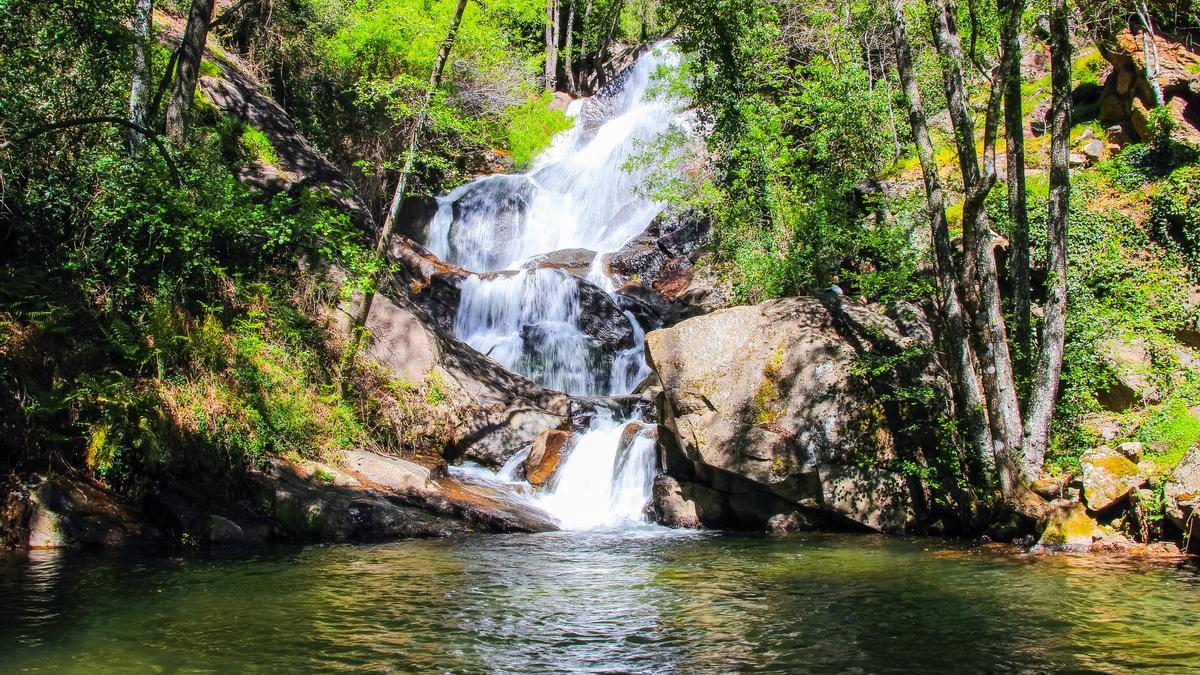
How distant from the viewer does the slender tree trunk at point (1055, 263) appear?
10.3 metres

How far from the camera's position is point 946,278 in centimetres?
1084

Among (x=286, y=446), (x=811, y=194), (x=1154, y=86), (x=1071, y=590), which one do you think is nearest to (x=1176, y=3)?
(x=1154, y=86)

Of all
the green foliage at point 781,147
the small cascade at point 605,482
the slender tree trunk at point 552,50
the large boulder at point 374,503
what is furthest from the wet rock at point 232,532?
the slender tree trunk at point 552,50

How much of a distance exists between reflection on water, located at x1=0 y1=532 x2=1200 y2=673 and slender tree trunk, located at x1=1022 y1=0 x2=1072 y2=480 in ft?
6.54

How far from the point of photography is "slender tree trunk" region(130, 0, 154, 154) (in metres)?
12.3

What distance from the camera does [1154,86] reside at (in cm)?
1520

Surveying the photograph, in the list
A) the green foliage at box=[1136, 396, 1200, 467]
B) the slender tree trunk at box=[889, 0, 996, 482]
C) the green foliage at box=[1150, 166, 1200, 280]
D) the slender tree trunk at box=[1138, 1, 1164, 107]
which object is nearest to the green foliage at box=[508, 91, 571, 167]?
the slender tree trunk at box=[889, 0, 996, 482]

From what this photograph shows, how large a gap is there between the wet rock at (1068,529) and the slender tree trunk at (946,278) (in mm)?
1104

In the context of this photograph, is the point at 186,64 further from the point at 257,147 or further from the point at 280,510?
the point at 280,510

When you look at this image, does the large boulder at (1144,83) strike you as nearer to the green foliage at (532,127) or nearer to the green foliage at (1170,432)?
the green foliage at (1170,432)

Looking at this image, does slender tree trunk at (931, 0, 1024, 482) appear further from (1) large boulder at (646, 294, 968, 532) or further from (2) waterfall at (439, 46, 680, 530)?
(2) waterfall at (439, 46, 680, 530)

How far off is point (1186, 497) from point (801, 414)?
486 centimetres

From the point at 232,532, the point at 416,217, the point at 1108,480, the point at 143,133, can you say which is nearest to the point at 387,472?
the point at 232,532

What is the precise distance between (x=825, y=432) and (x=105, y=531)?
1013cm
